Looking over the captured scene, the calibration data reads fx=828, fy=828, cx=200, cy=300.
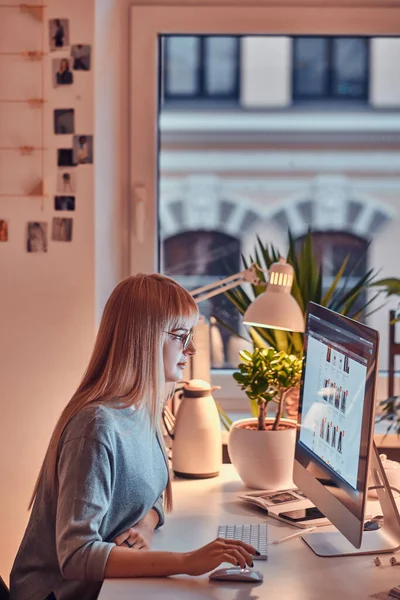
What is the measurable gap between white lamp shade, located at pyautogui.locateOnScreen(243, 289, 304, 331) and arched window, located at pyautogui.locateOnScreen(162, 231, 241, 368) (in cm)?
58

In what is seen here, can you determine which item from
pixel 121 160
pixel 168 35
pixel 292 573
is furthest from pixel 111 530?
pixel 168 35

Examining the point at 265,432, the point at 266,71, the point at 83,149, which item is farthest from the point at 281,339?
the point at 266,71

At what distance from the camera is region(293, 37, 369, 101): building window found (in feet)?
8.44

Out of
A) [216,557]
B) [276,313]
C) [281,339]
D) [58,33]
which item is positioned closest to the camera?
[216,557]

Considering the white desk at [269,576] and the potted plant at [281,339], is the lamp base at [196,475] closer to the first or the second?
the potted plant at [281,339]

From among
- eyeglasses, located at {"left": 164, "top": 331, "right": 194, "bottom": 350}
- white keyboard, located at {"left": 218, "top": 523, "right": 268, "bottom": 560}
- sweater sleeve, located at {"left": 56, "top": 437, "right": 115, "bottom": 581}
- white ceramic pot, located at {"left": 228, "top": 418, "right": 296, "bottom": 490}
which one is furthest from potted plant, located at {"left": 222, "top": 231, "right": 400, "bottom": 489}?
sweater sleeve, located at {"left": 56, "top": 437, "right": 115, "bottom": 581}

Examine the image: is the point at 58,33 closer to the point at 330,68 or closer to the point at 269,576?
the point at 330,68

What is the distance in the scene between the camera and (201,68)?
2602 mm

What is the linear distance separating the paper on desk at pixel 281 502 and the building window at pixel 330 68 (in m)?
1.32

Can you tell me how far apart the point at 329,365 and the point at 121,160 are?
1.19m

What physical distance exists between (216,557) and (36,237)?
3.89ft

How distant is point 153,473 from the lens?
5.38ft

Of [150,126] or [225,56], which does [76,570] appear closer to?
[150,126]

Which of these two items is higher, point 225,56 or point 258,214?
point 225,56
